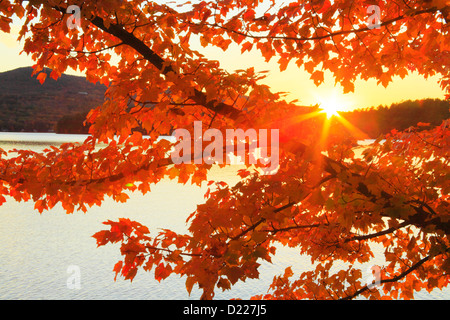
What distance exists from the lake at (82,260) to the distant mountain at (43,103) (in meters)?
122

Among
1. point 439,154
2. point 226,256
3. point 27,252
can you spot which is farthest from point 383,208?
point 27,252

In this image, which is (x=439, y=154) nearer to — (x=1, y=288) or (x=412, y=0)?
(x=412, y=0)

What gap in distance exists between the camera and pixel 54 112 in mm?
144750

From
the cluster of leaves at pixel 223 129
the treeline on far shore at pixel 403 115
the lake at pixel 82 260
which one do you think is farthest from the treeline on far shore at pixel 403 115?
the cluster of leaves at pixel 223 129

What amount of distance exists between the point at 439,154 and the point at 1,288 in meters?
12.7

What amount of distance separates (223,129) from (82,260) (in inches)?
497

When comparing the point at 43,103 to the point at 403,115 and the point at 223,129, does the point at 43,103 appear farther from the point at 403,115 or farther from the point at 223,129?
the point at 223,129

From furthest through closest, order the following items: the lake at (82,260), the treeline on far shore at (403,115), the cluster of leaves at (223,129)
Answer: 1. the treeline on far shore at (403,115)
2. the lake at (82,260)
3. the cluster of leaves at (223,129)

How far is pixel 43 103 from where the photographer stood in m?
144

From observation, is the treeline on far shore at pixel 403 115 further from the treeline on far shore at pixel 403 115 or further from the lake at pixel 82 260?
the lake at pixel 82 260

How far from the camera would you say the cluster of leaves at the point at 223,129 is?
125 inches

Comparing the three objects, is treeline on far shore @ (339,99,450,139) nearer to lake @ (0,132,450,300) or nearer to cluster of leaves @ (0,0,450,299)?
lake @ (0,132,450,300)

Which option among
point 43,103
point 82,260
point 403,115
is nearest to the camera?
point 82,260

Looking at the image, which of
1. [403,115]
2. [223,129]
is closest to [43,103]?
[403,115]
